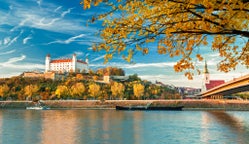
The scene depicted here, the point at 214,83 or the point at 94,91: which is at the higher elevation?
the point at 214,83

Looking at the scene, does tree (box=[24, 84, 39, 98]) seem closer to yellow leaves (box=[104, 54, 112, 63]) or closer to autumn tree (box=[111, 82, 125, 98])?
autumn tree (box=[111, 82, 125, 98])

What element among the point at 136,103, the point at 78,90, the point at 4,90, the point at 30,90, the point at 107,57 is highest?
the point at 4,90

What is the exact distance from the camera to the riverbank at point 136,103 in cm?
11019

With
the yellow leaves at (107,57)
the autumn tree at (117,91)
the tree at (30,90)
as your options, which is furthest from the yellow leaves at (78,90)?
the yellow leaves at (107,57)

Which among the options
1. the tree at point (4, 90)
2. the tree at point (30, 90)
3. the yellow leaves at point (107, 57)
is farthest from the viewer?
the tree at point (4, 90)

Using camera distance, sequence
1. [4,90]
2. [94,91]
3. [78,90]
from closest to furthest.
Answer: [94,91] < [78,90] < [4,90]

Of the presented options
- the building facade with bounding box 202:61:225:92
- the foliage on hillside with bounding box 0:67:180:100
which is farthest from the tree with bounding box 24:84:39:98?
the building facade with bounding box 202:61:225:92

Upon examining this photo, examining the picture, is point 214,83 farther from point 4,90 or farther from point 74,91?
point 4,90

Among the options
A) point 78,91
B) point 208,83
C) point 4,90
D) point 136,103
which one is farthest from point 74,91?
point 208,83

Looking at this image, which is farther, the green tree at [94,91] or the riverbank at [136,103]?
the green tree at [94,91]

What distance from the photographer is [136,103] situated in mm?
119375

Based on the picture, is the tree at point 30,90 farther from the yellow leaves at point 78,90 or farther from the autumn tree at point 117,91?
the autumn tree at point 117,91

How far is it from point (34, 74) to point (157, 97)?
70283 mm

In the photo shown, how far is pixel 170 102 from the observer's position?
118 m
